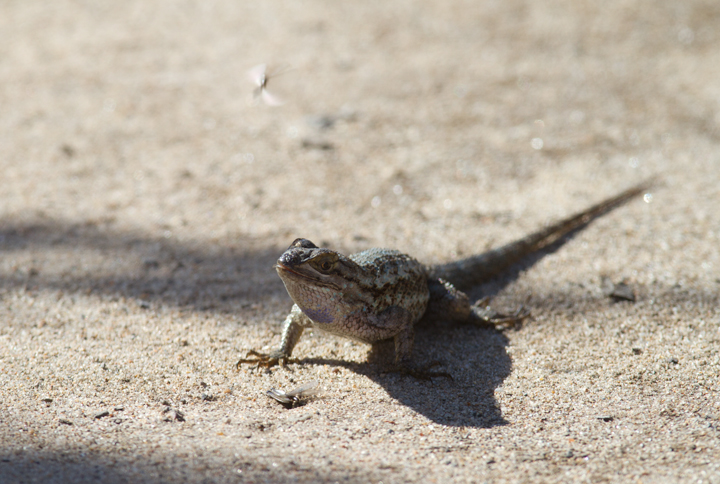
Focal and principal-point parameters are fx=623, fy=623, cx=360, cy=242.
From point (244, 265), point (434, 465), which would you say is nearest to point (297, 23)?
point (244, 265)

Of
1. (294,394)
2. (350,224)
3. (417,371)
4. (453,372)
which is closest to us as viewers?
(294,394)

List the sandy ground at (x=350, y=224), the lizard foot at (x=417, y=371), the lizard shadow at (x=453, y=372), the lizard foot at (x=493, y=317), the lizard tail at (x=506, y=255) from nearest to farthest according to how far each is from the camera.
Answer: the sandy ground at (x=350, y=224) < the lizard shadow at (x=453, y=372) < the lizard foot at (x=417, y=371) < the lizard foot at (x=493, y=317) < the lizard tail at (x=506, y=255)

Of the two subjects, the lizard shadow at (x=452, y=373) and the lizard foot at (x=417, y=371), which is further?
the lizard foot at (x=417, y=371)

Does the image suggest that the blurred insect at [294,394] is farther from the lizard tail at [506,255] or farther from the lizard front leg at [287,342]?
the lizard tail at [506,255]

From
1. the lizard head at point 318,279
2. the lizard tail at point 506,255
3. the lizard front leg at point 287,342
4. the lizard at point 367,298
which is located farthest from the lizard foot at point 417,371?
the lizard tail at point 506,255

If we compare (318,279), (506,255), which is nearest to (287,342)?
(318,279)

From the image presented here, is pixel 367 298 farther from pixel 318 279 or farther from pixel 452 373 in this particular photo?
pixel 452 373
